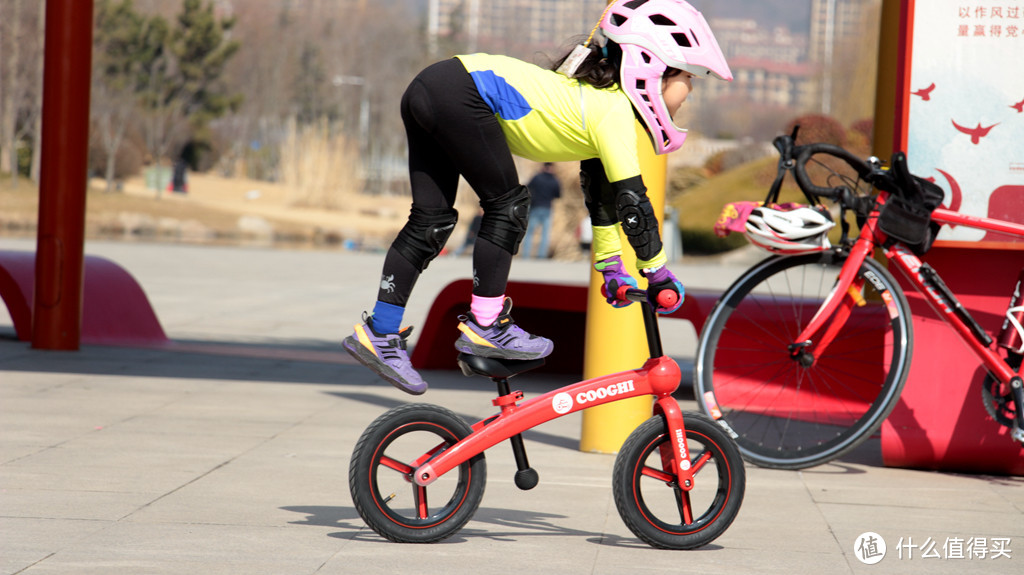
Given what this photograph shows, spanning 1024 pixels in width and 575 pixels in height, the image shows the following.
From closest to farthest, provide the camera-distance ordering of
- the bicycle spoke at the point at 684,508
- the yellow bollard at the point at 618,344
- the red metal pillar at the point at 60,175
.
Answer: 1. the bicycle spoke at the point at 684,508
2. the yellow bollard at the point at 618,344
3. the red metal pillar at the point at 60,175

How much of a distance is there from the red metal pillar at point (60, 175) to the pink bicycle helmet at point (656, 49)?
5.49 m

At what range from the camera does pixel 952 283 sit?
5.32 metres

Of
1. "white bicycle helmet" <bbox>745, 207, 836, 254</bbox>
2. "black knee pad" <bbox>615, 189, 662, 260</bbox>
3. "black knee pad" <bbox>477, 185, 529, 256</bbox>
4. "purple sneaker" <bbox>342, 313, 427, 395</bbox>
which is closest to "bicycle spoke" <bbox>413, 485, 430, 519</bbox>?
"purple sneaker" <bbox>342, 313, 427, 395</bbox>

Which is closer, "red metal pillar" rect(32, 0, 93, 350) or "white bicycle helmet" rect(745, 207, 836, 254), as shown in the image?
"white bicycle helmet" rect(745, 207, 836, 254)

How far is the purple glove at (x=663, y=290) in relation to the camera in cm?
345

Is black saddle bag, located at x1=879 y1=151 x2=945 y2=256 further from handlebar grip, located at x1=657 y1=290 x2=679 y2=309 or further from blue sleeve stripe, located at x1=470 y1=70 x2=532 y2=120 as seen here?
blue sleeve stripe, located at x1=470 y1=70 x2=532 y2=120

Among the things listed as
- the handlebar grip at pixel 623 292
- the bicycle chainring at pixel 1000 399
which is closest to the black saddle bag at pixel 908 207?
the bicycle chainring at pixel 1000 399

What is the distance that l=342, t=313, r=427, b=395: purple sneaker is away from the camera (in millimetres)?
3631

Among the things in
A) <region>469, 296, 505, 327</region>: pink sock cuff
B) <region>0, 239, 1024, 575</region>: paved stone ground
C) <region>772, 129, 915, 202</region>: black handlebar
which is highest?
<region>772, 129, 915, 202</region>: black handlebar

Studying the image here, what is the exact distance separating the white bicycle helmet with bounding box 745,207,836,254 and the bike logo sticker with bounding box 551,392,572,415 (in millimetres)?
1639

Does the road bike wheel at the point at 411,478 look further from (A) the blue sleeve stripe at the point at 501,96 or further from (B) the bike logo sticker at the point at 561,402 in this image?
(A) the blue sleeve stripe at the point at 501,96

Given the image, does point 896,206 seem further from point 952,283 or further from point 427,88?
point 427,88

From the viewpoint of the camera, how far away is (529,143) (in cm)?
358

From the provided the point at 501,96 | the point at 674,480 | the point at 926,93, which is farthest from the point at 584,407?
the point at 926,93
